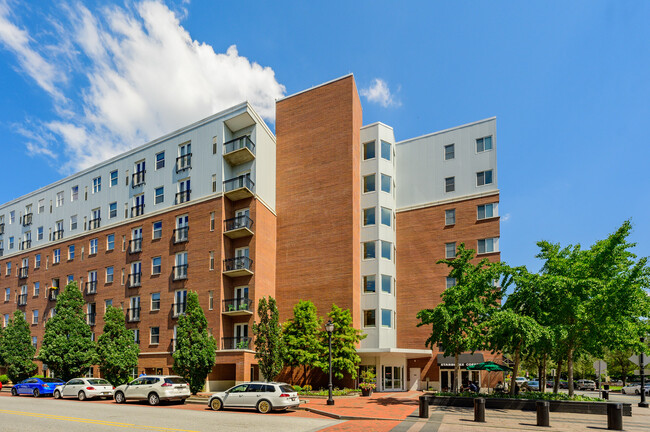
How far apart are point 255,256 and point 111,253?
16.6 m

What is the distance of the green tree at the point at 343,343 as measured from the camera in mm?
33844

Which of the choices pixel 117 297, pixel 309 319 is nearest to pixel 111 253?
pixel 117 297

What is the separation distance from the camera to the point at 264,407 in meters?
23.1

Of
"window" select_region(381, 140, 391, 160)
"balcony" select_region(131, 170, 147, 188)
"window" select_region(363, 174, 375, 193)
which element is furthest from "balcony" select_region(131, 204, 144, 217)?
"window" select_region(381, 140, 391, 160)

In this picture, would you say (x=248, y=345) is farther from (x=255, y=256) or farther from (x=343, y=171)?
(x=343, y=171)

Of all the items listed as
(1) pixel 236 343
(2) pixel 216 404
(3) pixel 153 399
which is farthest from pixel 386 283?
(3) pixel 153 399

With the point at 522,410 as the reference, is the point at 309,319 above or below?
above

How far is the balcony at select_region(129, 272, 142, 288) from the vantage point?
139 feet

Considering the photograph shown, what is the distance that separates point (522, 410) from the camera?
24594 millimetres

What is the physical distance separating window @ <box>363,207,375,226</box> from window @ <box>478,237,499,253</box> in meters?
9.26

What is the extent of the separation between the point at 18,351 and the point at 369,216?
3565cm

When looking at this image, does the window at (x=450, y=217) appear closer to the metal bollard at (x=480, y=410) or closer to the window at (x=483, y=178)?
the window at (x=483, y=178)

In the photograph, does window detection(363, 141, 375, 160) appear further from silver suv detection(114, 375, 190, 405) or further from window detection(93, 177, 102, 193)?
window detection(93, 177, 102, 193)

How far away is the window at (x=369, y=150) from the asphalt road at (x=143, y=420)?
25.3 metres
